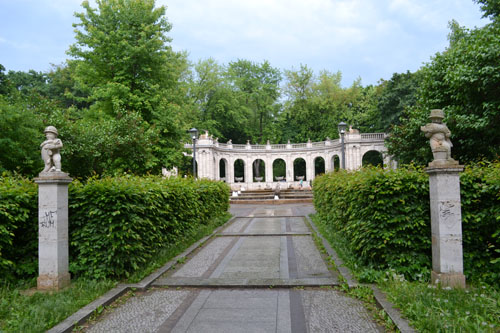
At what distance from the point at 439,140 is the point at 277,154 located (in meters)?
41.6

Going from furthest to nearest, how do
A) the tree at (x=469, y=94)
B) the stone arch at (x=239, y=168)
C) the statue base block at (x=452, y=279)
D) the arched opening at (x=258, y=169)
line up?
the stone arch at (x=239, y=168), the arched opening at (x=258, y=169), the tree at (x=469, y=94), the statue base block at (x=452, y=279)

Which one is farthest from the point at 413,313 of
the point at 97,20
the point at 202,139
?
the point at 202,139

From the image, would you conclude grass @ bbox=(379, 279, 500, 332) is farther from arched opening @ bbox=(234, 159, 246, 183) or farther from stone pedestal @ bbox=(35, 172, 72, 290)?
arched opening @ bbox=(234, 159, 246, 183)

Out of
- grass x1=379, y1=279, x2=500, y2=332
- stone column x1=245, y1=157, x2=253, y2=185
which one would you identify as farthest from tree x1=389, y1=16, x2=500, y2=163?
stone column x1=245, y1=157, x2=253, y2=185

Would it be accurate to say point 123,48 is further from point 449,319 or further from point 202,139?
point 202,139

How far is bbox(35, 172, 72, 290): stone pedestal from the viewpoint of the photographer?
533 cm

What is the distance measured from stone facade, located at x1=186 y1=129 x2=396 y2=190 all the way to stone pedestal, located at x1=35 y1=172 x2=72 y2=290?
34094 millimetres

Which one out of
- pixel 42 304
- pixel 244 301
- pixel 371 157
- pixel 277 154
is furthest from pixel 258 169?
pixel 42 304

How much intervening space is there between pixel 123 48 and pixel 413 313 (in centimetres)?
1853

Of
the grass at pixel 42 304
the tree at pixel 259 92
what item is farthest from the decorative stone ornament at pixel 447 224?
the tree at pixel 259 92

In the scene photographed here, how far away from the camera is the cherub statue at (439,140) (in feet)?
17.0

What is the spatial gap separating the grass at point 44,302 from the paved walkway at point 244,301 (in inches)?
18.3

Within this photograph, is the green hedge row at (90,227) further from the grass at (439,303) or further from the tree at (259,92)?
the tree at (259,92)

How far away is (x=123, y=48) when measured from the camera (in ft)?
58.9
